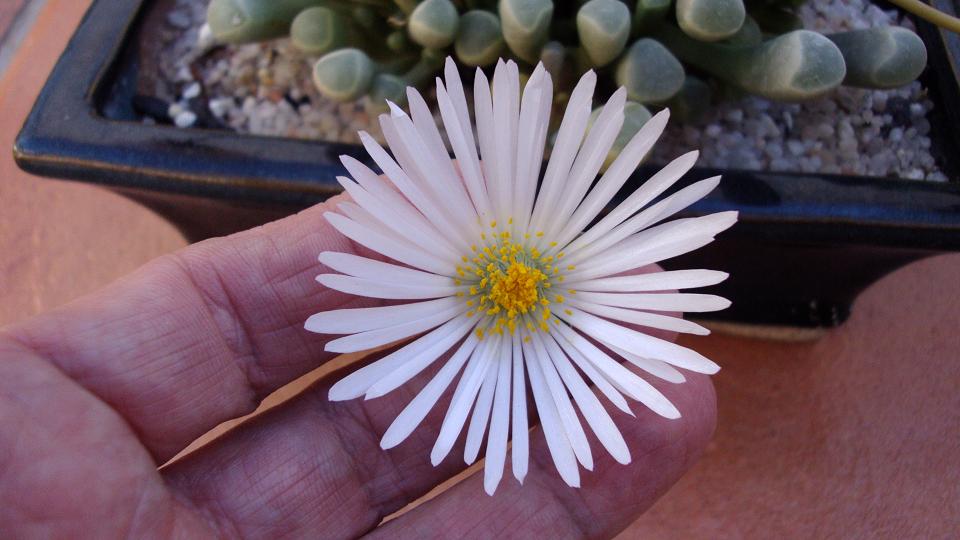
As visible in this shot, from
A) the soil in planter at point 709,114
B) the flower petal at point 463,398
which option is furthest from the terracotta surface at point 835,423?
the flower petal at point 463,398

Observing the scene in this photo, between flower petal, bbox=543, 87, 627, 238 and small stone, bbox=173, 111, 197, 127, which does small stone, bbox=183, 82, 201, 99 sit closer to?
small stone, bbox=173, 111, 197, 127

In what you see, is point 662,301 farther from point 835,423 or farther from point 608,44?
point 835,423

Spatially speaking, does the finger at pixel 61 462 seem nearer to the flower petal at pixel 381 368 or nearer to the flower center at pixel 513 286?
the flower petal at pixel 381 368

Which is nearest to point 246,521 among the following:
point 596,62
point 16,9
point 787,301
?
point 596,62

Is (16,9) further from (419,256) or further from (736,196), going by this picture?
(736,196)

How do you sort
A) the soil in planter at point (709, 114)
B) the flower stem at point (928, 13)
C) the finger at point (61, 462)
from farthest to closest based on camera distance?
the soil in planter at point (709, 114)
the flower stem at point (928, 13)
the finger at point (61, 462)

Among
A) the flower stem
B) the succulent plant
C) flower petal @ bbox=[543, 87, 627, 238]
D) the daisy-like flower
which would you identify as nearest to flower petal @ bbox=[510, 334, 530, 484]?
the daisy-like flower
